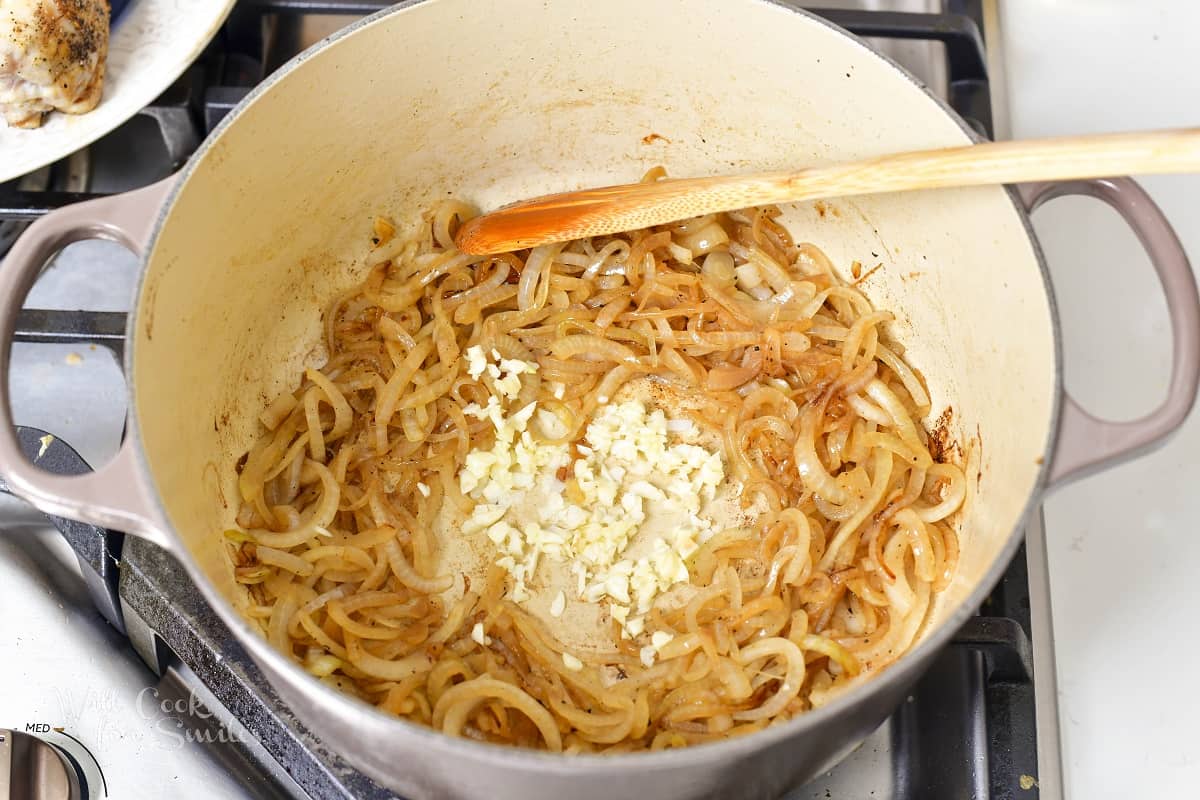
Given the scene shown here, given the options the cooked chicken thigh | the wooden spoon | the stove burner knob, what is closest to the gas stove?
the stove burner knob

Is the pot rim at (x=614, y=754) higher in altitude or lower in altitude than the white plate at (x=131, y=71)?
lower

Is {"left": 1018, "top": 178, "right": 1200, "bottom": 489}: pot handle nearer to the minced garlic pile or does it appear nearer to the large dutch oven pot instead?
the large dutch oven pot

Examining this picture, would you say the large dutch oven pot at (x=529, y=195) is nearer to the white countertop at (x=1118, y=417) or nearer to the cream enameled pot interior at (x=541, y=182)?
the cream enameled pot interior at (x=541, y=182)

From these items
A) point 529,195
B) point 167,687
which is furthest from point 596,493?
point 167,687

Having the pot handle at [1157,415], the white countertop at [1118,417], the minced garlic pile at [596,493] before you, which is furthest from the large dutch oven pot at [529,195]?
the minced garlic pile at [596,493]

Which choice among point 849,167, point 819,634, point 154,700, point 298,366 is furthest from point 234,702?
point 849,167

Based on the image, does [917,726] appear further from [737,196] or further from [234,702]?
[234,702]

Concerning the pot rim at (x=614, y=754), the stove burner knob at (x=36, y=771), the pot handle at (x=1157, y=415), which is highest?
the pot handle at (x=1157, y=415)
